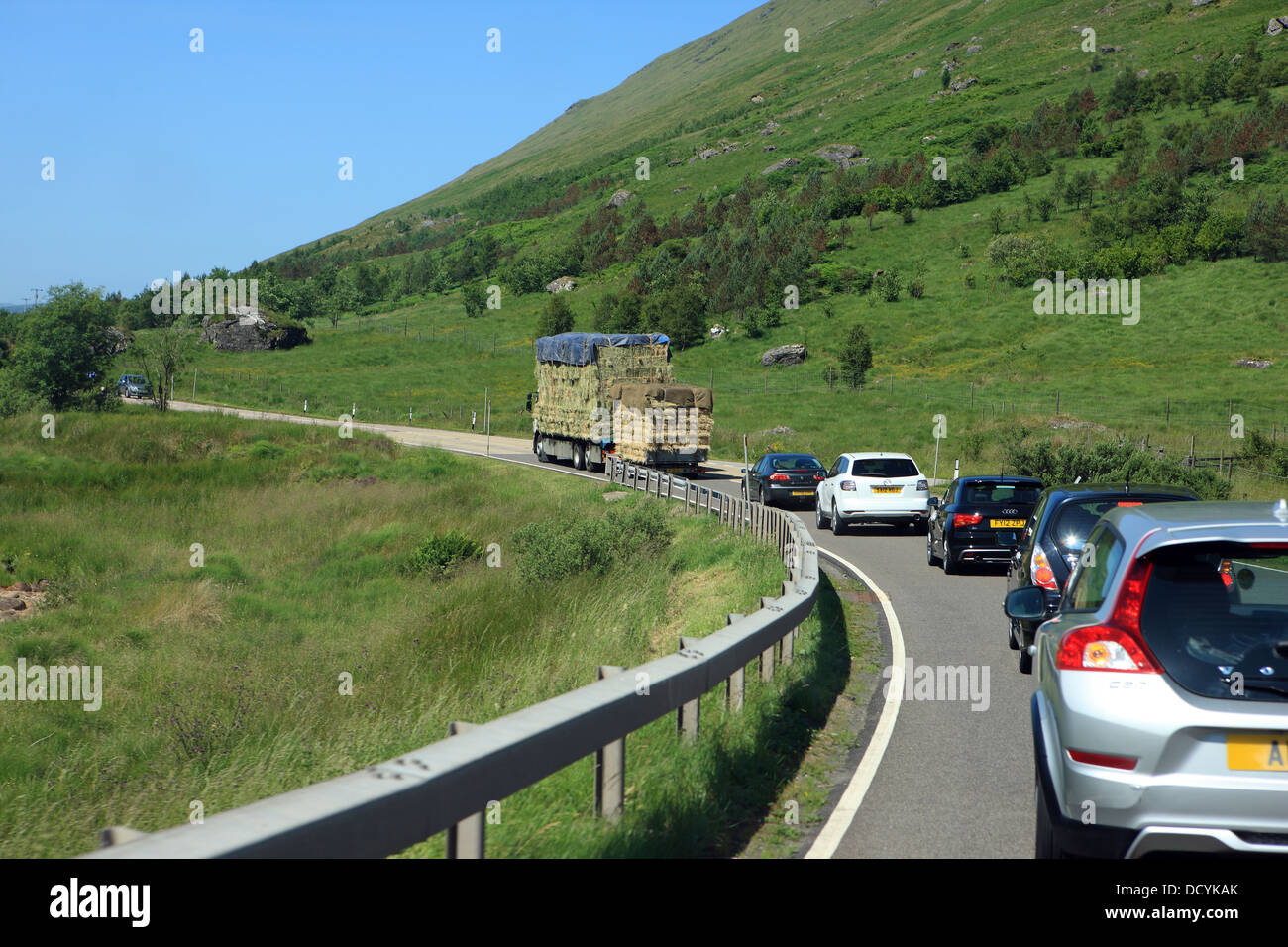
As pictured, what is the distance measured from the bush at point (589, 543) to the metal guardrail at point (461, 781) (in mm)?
11867

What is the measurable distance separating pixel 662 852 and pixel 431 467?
109 feet

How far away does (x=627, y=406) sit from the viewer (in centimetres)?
3638

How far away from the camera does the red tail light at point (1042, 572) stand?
10.7m

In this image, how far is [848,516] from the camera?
24.3 meters

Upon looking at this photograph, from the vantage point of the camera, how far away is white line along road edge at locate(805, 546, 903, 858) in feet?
18.9

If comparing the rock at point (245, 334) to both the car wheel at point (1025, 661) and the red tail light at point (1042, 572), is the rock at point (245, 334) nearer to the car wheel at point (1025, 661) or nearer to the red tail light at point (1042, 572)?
the red tail light at point (1042, 572)

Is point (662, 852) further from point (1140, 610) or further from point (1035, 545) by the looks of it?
point (1035, 545)

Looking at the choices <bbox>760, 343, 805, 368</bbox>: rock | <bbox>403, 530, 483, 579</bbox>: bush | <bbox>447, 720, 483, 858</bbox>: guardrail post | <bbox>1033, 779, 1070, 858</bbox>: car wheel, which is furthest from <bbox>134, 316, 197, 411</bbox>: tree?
<bbox>1033, 779, 1070, 858</bbox>: car wheel

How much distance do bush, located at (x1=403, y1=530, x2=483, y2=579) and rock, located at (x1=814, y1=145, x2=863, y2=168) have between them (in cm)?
13987

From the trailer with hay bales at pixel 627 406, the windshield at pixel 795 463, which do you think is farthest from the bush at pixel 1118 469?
the trailer with hay bales at pixel 627 406

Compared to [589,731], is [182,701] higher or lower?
lower

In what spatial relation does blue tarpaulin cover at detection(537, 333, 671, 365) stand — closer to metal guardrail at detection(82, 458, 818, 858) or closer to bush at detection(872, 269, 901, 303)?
metal guardrail at detection(82, 458, 818, 858)

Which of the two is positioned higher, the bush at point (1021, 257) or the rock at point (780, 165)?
the rock at point (780, 165)
